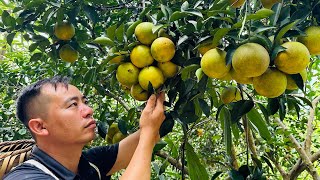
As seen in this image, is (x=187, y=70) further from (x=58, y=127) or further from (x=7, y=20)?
(x=7, y=20)

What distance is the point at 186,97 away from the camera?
1.36 m

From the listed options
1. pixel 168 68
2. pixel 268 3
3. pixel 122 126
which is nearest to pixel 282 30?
pixel 268 3

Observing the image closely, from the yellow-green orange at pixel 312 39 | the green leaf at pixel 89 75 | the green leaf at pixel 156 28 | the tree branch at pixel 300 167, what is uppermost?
the green leaf at pixel 156 28

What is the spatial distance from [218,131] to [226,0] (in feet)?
7.72

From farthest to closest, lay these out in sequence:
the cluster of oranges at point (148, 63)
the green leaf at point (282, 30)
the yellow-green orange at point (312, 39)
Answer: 1. the cluster of oranges at point (148, 63)
2. the yellow-green orange at point (312, 39)
3. the green leaf at point (282, 30)

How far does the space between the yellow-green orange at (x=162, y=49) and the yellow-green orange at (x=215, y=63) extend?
136mm

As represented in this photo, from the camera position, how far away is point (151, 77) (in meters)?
1.27

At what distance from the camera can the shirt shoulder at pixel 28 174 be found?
1.37 m

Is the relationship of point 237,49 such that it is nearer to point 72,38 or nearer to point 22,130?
point 72,38

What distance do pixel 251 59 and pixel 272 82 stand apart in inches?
5.0

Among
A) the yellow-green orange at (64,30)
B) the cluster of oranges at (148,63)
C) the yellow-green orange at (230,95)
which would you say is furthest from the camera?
the yellow-green orange at (64,30)

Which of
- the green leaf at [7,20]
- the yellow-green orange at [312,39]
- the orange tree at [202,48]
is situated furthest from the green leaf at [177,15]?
the green leaf at [7,20]

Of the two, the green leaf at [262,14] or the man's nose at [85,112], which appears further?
the man's nose at [85,112]

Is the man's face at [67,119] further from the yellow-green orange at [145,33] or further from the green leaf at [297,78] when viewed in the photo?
the green leaf at [297,78]
